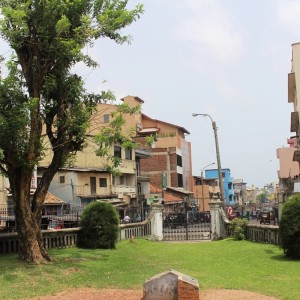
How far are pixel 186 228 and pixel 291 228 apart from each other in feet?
38.5

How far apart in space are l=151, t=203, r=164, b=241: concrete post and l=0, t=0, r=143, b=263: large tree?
1181cm

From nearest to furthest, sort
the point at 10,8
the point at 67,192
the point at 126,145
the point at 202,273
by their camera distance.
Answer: the point at 202,273
the point at 10,8
the point at 126,145
the point at 67,192

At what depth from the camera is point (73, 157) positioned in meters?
17.5

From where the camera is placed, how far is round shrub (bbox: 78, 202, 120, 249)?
1967 cm

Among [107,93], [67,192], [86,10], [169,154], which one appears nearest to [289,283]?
[107,93]

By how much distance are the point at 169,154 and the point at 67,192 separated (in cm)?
Answer: 2310

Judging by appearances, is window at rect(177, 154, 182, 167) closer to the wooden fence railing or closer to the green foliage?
the wooden fence railing

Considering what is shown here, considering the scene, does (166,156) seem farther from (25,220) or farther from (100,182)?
(25,220)

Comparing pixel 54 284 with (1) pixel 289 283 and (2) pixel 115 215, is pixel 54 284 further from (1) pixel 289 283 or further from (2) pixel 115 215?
(2) pixel 115 215

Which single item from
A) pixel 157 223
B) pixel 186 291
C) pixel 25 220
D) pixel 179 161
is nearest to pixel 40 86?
pixel 25 220

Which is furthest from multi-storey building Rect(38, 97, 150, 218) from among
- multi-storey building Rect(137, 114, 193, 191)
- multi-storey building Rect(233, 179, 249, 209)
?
multi-storey building Rect(233, 179, 249, 209)

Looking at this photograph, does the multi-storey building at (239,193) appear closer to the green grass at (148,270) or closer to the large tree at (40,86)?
the green grass at (148,270)

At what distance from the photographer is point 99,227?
776 inches

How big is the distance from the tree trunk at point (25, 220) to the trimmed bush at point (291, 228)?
744 cm
